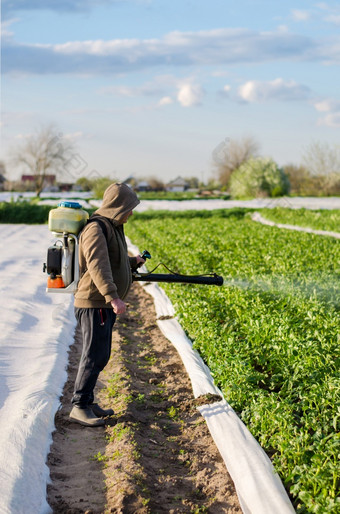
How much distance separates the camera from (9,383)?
5145 millimetres

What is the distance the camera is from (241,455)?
151 inches

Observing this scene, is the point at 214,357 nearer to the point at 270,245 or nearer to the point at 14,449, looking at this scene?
the point at 14,449

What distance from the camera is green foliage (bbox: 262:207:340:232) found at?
2097 cm

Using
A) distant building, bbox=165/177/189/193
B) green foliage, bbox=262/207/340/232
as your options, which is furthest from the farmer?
distant building, bbox=165/177/189/193

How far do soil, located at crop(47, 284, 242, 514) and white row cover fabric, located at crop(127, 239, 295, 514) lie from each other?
0.30 ft

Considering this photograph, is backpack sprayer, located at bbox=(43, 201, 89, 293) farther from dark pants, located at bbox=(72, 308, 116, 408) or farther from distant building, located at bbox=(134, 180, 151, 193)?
distant building, located at bbox=(134, 180, 151, 193)

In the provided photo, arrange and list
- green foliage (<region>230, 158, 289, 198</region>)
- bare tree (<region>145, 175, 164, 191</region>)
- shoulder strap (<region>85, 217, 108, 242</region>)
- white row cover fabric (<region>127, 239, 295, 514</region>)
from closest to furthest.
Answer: white row cover fabric (<region>127, 239, 295, 514</region>) < shoulder strap (<region>85, 217, 108, 242</region>) < green foliage (<region>230, 158, 289, 198</region>) < bare tree (<region>145, 175, 164, 191</region>)

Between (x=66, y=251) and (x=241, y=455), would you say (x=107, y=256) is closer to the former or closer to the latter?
(x=66, y=251)

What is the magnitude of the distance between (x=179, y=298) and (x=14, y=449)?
3.80m

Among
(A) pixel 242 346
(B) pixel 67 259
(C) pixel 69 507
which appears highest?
(B) pixel 67 259

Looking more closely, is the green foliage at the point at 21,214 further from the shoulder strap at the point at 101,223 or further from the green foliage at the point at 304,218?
the shoulder strap at the point at 101,223

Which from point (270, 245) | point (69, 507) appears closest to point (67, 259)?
point (69, 507)

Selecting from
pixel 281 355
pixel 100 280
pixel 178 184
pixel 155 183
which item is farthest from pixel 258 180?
pixel 100 280

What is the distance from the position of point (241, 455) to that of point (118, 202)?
1.90 meters
